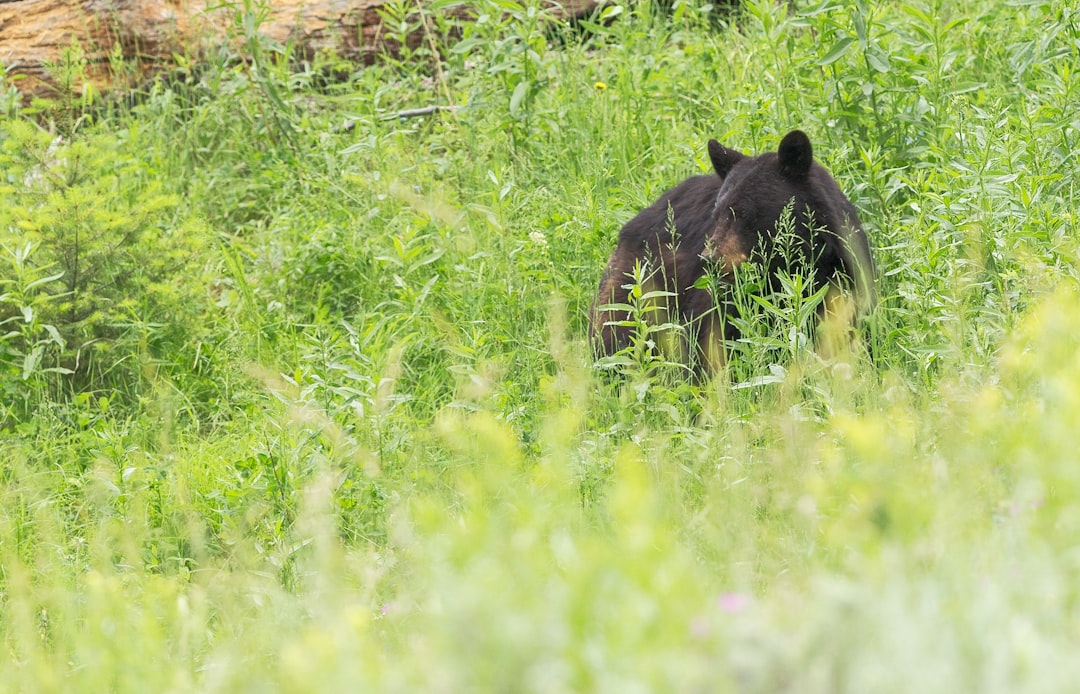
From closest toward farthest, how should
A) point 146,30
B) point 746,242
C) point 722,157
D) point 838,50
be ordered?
1. point 746,242
2. point 722,157
3. point 838,50
4. point 146,30

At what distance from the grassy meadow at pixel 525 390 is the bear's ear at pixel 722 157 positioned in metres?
0.57

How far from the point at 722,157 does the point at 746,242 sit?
53 centimetres

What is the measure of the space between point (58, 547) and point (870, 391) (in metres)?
2.95

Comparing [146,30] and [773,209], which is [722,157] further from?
[146,30]

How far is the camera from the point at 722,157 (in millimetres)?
5367

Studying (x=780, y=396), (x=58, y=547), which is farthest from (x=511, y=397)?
(x=58, y=547)

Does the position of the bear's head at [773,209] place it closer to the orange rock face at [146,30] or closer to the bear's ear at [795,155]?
the bear's ear at [795,155]

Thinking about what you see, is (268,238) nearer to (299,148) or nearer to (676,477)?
(299,148)

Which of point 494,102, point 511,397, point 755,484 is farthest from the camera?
point 494,102

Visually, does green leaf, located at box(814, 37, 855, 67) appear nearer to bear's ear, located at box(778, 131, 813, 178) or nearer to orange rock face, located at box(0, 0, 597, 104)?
bear's ear, located at box(778, 131, 813, 178)

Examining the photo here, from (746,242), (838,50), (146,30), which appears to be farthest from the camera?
(146,30)

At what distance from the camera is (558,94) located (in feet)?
23.8

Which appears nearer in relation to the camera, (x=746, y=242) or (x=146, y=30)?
(x=746, y=242)

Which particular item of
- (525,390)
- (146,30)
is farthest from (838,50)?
(146,30)
